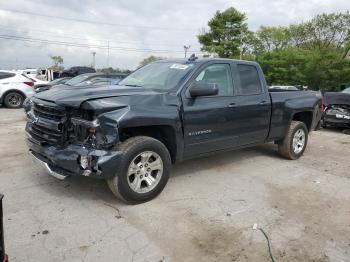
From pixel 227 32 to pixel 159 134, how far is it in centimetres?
3467

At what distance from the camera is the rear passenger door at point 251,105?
5367mm

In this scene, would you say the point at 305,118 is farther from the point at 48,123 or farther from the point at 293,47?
the point at 293,47

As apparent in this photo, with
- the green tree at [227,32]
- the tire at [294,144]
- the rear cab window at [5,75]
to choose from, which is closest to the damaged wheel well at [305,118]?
the tire at [294,144]

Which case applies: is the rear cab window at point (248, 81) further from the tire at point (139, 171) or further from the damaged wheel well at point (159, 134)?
the tire at point (139, 171)

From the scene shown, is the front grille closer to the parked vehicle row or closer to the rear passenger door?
the rear passenger door

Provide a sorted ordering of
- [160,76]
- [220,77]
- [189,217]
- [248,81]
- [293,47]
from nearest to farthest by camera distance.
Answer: [189,217] → [160,76] → [220,77] → [248,81] → [293,47]

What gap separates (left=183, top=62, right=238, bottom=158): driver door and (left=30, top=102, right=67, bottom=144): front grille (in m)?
1.55

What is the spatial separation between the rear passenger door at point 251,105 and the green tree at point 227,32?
31.4m

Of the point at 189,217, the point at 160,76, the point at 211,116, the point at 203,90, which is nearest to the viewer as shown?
the point at 189,217

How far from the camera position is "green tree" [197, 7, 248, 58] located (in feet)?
119

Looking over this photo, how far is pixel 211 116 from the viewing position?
16.0ft

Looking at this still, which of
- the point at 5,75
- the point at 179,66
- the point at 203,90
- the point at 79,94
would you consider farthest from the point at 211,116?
the point at 5,75

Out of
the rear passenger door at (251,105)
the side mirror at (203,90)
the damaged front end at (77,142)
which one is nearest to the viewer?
the damaged front end at (77,142)

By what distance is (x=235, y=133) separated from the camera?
209 inches
